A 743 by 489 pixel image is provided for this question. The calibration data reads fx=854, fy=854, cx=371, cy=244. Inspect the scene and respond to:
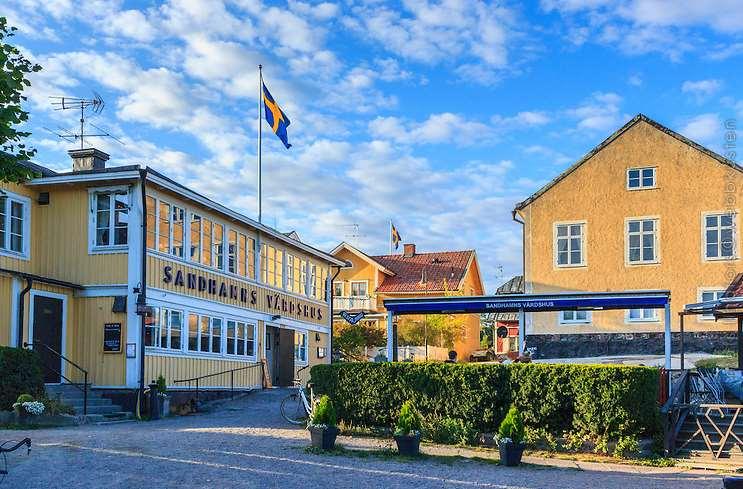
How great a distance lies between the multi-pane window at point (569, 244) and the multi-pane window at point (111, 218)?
19604 mm

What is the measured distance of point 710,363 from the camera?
27.8 meters

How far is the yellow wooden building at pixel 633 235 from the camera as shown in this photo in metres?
32.9

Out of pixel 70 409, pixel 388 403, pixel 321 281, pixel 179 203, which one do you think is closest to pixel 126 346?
pixel 70 409

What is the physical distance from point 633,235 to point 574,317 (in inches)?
160

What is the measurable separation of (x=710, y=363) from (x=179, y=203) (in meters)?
17.6

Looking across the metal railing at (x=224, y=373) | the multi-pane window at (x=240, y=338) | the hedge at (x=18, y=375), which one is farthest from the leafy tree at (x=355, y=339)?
the hedge at (x=18, y=375)

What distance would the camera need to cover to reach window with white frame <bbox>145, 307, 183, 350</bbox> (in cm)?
2177

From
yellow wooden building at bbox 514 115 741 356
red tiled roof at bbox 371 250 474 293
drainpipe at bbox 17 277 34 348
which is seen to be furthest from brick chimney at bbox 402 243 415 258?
drainpipe at bbox 17 277 34 348

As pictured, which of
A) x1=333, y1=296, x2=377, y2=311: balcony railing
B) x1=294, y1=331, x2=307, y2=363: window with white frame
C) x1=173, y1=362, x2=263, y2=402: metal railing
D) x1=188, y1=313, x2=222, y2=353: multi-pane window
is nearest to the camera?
x1=173, y1=362, x2=263, y2=402: metal railing

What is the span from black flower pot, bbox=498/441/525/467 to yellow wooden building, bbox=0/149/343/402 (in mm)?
10391

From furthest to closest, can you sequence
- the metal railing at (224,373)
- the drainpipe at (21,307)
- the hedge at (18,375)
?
the metal railing at (224,373) < the drainpipe at (21,307) < the hedge at (18,375)

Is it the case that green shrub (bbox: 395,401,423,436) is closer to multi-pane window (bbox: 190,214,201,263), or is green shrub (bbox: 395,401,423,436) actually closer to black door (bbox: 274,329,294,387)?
multi-pane window (bbox: 190,214,201,263)

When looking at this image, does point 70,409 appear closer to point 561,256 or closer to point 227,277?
point 227,277

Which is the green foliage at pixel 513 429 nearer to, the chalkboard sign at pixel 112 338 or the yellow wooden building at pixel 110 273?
the yellow wooden building at pixel 110 273
